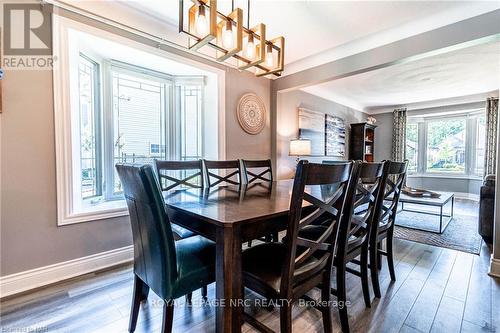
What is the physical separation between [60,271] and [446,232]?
4528 mm

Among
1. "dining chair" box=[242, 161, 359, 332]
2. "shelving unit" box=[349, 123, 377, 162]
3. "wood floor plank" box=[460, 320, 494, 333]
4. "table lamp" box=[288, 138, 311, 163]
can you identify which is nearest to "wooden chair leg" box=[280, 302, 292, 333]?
"dining chair" box=[242, 161, 359, 332]

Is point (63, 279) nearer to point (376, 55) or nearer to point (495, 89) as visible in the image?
point (376, 55)

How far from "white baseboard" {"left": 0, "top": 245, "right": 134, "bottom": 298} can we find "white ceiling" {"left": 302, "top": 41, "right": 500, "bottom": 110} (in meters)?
3.99

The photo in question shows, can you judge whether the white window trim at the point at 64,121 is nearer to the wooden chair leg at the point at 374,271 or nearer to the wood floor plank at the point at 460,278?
the wooden chair leg at the point at 374,271

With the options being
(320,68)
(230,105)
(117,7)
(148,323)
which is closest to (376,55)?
(320,68)

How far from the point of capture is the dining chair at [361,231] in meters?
1.31

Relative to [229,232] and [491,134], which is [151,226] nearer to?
[229,232]

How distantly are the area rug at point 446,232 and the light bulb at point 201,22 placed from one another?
331cm

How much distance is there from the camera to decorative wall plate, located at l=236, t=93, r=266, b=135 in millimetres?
3357

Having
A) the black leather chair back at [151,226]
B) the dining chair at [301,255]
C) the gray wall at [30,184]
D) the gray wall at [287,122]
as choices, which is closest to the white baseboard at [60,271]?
the gray wall at [30,184]

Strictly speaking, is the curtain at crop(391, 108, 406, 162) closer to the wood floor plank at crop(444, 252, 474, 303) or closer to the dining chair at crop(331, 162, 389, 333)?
the wood floor plank at crop(444, 252, 474, 303)

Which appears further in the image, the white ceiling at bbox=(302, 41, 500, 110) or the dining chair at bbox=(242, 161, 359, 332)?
the white ceiling at bbox=(302, 41, 500, 110)

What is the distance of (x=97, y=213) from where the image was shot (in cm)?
214

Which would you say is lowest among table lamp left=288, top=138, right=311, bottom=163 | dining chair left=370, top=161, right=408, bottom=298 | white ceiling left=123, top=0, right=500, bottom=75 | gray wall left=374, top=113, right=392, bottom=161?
dining chair left=370, top=161, right=408, bottom=298
